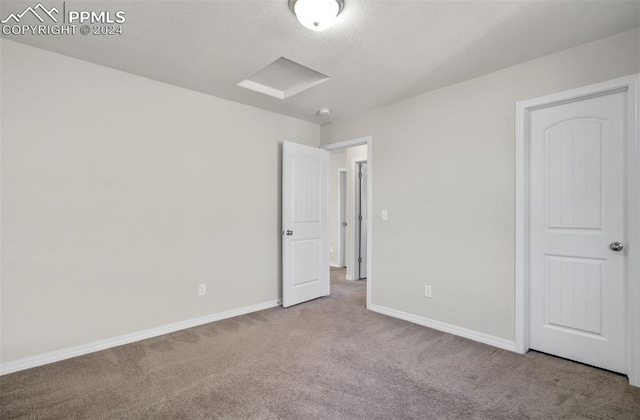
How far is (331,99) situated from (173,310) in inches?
109

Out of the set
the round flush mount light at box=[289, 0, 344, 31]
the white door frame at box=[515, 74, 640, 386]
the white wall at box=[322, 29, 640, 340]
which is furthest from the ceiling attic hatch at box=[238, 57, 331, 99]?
the white door frame at box=[515, 74, 640, 386]

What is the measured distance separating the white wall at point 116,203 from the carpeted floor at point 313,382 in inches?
15.9

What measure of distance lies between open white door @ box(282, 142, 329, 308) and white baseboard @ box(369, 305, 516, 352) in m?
0.90

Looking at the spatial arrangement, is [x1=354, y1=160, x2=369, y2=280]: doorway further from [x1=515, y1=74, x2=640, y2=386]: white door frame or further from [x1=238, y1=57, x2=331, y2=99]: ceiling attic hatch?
[x1=515, y1=74, x2=640, y2=386]: white door frame

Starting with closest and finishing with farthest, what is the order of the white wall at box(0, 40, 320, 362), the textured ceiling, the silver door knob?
the textured ceiling → the silver door knob → the white wall at box(0, 40, 320, 362)

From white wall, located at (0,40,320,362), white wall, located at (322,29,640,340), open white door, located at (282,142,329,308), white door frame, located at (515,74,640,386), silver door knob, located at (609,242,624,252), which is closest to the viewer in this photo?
white door frame, located at (515,74,640,386)

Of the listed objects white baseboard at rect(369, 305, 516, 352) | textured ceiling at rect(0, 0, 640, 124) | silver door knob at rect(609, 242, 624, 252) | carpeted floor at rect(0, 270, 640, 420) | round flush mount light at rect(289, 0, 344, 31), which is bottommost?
carpeted floor at rect(0, 270, 640, 420)

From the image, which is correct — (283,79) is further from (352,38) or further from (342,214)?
(342,214)

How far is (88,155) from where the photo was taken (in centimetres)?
269

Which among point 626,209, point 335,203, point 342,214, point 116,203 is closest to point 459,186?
point 626,209

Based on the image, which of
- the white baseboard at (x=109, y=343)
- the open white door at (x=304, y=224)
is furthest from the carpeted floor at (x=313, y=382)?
the open white door at (x=304, y=224)

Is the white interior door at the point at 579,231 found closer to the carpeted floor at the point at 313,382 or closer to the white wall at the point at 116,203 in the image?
the carpeted floor at the point at 313,382

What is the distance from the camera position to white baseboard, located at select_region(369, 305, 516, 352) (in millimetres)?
2778

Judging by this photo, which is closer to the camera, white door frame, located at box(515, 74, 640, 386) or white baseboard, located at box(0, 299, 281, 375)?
white door frame, located at box(515, 74, 640, 386)
